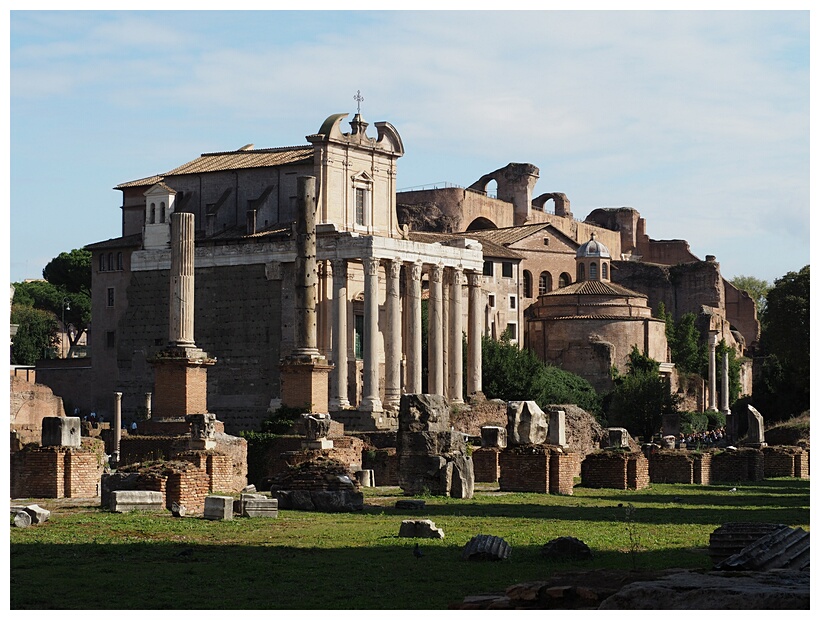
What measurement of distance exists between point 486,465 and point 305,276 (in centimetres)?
638

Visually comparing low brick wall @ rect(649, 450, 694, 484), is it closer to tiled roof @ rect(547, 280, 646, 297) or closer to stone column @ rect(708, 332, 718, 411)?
tiled roof @ rect(547, 280, 646, 297)

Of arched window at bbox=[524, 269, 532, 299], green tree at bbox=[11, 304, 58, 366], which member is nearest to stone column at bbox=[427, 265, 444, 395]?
arched window at bbox=[524, 269, 532, 299]

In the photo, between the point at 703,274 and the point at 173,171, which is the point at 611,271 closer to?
the point at 703,274

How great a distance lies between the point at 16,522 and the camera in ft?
52.7

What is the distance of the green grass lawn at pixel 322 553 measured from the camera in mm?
10906

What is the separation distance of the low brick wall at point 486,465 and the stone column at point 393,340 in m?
16.4

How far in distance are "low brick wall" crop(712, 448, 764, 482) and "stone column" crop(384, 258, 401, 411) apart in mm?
14795

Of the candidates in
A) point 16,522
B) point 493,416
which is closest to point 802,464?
point 493,416

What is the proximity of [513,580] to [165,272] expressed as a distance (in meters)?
40.0

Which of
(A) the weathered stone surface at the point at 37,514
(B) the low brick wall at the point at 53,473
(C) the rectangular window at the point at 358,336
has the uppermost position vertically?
(C) the rectangular window at the point at 358,336

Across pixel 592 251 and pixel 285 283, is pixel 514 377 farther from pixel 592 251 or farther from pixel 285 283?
pixel 592 251

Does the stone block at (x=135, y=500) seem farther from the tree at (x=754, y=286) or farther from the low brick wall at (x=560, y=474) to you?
the tree at (x=754, y=286)

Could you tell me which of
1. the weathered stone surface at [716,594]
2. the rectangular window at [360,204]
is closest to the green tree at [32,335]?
the rectangular window at [360,204]

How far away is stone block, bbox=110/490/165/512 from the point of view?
1797 cm
